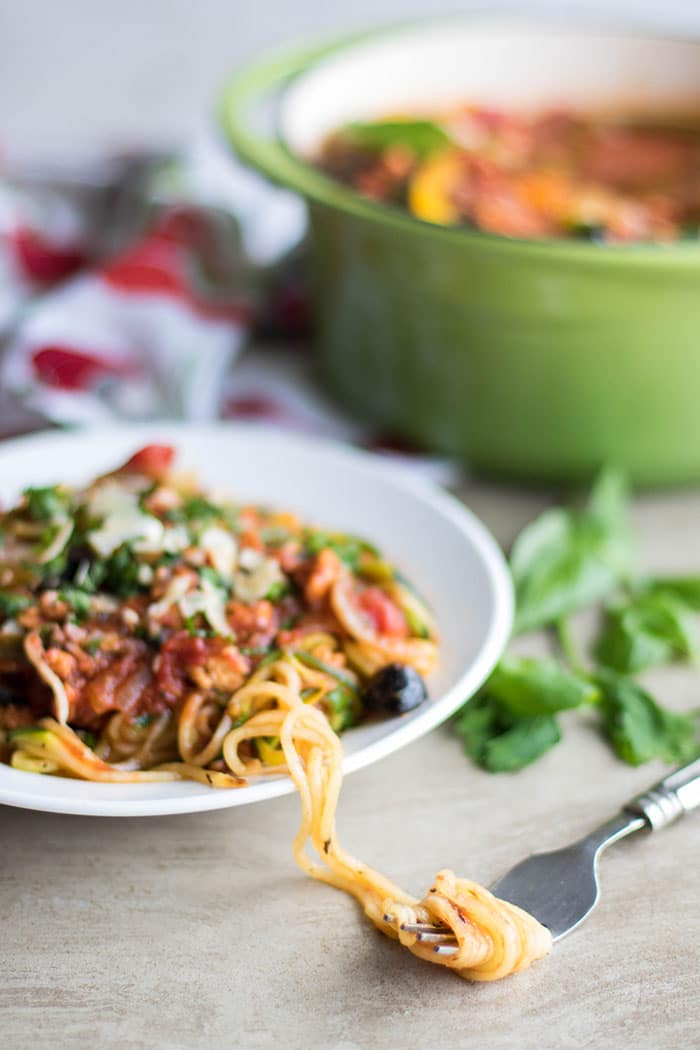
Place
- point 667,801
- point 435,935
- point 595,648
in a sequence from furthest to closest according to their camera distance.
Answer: point 595,648, point 667,801, point 435,935

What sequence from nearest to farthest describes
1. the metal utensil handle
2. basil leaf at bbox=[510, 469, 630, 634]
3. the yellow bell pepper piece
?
1. the metal utensil handle
2. basil leaf at bbox=[510, 469, 630, 634]
3. the yellow bell pepper piece

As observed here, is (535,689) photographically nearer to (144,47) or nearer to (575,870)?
(575,870)

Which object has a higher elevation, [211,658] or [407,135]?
[407,135]

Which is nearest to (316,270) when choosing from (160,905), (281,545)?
(281,545)

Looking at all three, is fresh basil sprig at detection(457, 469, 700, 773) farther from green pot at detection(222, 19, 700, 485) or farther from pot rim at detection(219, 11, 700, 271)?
pot rim at detection(219, 11, 700, 271)

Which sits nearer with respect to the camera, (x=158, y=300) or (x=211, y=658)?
(x=211, y=658)

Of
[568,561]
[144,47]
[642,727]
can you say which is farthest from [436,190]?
[144,47]

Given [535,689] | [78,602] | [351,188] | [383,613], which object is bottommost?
[535,689]

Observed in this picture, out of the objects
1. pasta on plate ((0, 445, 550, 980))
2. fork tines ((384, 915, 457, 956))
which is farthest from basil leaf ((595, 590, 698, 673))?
fork tines ((384, 915, 457, 956))
